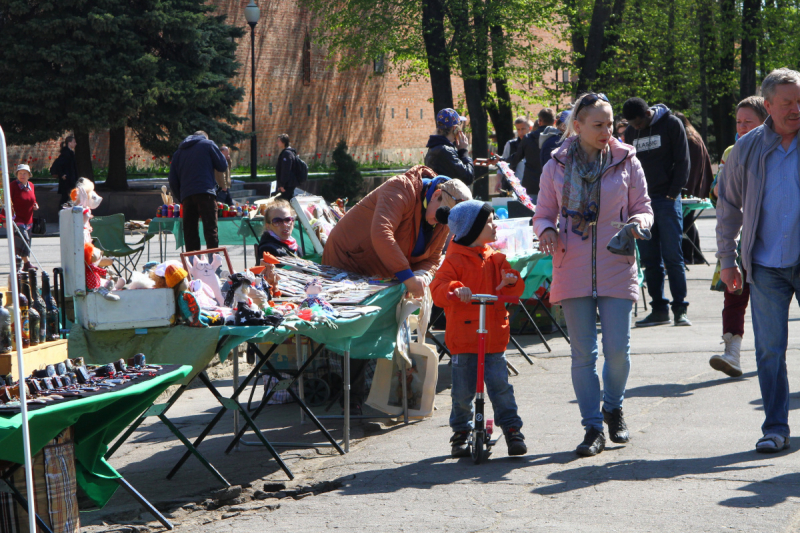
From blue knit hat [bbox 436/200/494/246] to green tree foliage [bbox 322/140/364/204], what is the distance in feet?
69.5

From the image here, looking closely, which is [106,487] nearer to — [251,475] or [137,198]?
[251,475]

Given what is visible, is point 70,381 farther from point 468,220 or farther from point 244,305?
point 468,220

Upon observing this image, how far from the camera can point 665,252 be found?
28.6ft

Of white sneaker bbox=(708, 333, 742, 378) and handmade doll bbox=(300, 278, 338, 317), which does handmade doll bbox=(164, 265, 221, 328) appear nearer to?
handmade doll bbox=(300, 278, 338, 317)

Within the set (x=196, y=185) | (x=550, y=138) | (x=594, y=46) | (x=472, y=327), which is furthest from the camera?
(x=594, y=46)

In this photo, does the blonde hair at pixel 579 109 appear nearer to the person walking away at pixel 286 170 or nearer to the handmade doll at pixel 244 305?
the handmade doll at pixel 244 305

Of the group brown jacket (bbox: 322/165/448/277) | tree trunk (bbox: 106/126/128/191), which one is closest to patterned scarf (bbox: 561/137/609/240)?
brown jacket (bbox: 322/165/448/277)

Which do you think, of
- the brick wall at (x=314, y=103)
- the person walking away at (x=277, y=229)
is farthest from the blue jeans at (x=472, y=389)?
the brick wall at (x=314, y=103)

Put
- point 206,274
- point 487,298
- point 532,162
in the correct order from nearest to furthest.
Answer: point 487,298 < point 206,274 < point 532,162

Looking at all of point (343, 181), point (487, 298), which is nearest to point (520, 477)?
point (487, 298)

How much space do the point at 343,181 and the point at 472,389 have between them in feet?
71.1

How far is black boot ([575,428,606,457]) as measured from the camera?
4805 mm

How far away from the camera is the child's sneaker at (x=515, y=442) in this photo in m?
4.87

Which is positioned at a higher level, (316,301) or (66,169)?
(66,169)
